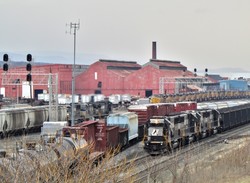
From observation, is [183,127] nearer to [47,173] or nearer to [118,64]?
[47,173]

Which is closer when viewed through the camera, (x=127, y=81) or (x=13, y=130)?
(x=13, y=130)

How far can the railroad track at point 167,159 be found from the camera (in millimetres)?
21845

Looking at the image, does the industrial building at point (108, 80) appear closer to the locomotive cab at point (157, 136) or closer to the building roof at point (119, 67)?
the building roof at point (119, 67)

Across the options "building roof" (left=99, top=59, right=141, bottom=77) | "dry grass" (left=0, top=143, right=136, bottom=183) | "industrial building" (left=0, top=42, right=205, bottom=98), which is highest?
"building roof" (left=99, top=59, right=141, bottom=77)

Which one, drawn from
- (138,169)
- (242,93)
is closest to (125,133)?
(138,169)

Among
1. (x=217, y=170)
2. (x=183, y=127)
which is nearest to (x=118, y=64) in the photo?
(x=183, y=127)

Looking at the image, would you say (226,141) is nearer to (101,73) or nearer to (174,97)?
(174,97)

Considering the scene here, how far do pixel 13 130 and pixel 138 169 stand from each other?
22895 millimetres

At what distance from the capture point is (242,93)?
119375mm

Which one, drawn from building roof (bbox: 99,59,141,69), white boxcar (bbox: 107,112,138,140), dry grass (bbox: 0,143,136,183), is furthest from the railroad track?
building roof (bbox: 99,59,141,69)

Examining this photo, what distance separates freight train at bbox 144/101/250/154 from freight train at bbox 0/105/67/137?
16.1 meters

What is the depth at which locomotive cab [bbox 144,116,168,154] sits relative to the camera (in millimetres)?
32156

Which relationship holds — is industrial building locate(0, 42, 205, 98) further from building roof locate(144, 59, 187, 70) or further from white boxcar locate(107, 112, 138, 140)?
white boxcar locate(107, 112, 138, 140)

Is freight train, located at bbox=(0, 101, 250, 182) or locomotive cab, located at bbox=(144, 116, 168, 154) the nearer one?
freight train, located at bbox=(0, 101, 250, 182)
